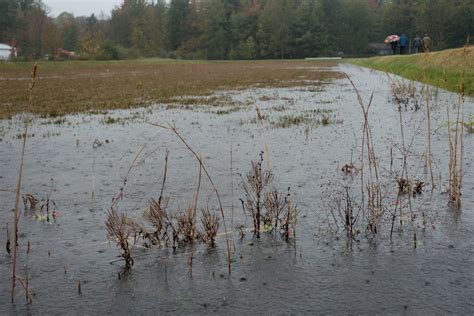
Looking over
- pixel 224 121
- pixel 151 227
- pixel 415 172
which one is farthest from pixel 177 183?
pixel 224 121

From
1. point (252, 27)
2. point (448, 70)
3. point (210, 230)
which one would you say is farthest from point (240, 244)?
point (252, 27)

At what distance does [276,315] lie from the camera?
311 centimetres

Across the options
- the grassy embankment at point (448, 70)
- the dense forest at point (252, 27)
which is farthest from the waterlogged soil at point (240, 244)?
the dense forest at point (252, 27)

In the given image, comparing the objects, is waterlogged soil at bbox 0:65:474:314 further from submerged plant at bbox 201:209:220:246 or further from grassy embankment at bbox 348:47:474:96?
grassy embankment at bbox 348:47:474:96

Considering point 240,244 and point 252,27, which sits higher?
point 252,27

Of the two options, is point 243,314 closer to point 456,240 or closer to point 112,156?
point 456,240

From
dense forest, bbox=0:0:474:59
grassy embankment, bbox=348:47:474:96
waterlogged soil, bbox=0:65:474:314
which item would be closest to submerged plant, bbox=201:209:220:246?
waterlogged soil, bbox=0:65:474:314

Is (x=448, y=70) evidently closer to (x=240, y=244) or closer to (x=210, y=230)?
(x=240, y=244)

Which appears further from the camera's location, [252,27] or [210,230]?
[252,27]

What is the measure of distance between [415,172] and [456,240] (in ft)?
7.22

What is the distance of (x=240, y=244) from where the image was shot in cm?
425

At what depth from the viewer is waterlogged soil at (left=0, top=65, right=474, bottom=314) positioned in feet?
10.9

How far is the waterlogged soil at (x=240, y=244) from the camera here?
3.31m

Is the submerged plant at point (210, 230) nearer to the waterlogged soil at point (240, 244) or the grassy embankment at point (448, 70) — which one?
the waterlogged soil at point (240, 244)
